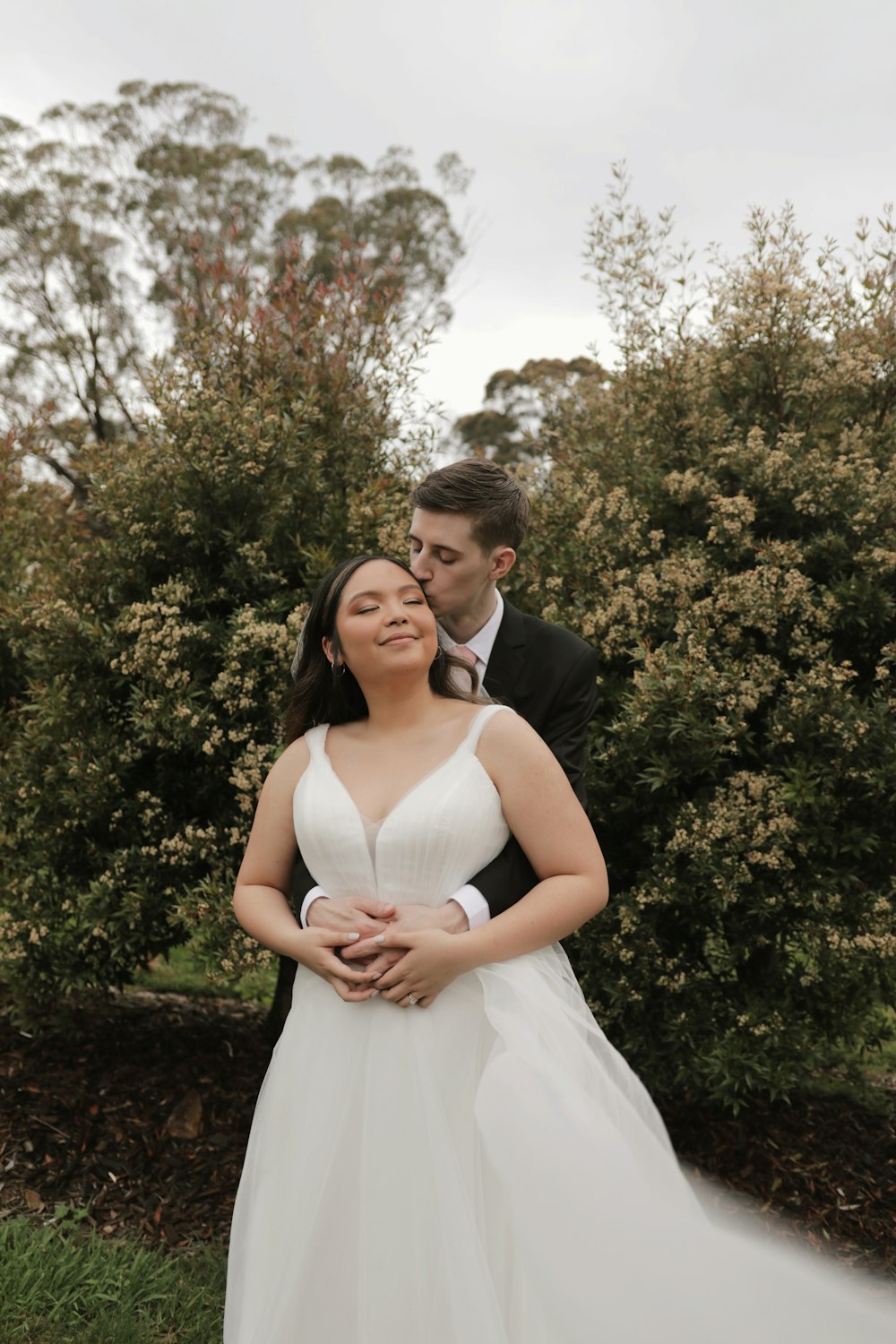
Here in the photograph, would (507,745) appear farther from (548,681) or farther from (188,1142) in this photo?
(188,1142)

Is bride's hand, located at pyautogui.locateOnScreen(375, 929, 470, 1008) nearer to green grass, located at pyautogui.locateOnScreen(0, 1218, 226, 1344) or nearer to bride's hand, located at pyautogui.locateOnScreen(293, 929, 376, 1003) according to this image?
bride's hand, located at pyautogui.locateOnScreen(293, 929, 376, 1003)

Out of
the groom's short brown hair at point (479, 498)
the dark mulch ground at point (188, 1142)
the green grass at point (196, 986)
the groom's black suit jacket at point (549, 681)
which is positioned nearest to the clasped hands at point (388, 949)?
the groom's black suit jacket at point (549, 681)

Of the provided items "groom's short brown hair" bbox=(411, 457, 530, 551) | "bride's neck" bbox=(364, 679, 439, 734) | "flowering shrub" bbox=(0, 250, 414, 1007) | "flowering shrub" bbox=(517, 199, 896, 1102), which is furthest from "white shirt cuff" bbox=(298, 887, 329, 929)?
"flowering shrub" bbox=(517, 199, 896, 1102)

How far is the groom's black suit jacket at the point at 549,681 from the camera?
356 cm

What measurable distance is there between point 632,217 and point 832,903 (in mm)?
3593

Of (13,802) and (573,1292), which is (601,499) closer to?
(13,802)

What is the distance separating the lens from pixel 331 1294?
2688mm

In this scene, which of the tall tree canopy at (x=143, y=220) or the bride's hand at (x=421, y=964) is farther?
the tall tree canopy at (x=143, y=220)

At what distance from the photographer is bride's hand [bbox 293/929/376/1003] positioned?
2713mm

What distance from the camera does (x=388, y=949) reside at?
272cm

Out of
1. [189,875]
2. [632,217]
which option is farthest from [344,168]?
[189,875]

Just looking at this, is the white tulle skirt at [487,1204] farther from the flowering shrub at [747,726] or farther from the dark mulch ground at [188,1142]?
the dark mulch ground at [188,1142]

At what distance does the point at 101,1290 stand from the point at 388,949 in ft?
7.74

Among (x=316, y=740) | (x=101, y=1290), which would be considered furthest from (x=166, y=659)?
(x=101, y=1290)
